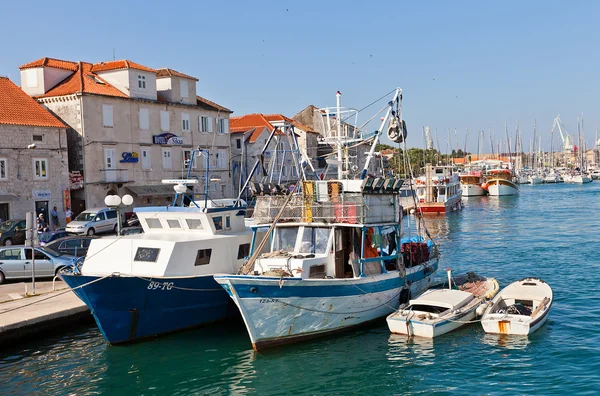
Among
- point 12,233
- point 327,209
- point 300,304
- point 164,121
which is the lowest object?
point 300,304

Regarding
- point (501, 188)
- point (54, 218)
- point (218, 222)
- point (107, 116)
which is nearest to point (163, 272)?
point (218, 222)

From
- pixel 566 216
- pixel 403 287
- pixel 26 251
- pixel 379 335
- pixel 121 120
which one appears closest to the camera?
pixel 379 335

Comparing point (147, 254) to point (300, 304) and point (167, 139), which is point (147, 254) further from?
point (167, 139)

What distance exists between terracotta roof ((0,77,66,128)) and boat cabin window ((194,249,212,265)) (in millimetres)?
22527

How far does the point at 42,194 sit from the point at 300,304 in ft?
88.0

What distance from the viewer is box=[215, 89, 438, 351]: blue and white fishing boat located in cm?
1744

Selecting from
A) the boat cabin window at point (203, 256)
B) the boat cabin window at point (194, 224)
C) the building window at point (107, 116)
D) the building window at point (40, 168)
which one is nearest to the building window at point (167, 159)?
the building window at point (107, 116)

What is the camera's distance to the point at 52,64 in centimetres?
4441

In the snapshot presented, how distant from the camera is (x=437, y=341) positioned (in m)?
18.3

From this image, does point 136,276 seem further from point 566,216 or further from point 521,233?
point 566,216

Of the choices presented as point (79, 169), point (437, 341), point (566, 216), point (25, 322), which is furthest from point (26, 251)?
point (566, 216)

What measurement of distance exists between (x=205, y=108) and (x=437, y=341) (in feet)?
122

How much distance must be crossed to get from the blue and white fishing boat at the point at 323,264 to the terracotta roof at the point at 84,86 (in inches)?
994

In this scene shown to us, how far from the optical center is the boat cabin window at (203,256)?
20.1m
